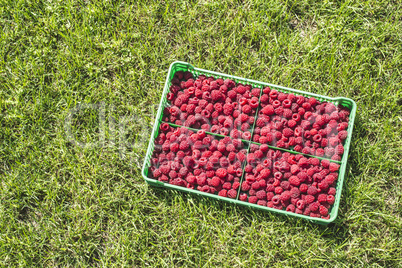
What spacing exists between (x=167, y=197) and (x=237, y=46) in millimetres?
1327

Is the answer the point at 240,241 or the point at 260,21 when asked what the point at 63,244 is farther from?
the point at 260,21

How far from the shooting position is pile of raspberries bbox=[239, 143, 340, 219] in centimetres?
250

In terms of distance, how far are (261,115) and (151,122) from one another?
861 millimetres

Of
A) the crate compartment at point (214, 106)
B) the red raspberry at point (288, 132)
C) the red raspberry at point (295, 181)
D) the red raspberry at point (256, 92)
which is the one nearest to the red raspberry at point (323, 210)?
the red raspberry at point (295, 181)

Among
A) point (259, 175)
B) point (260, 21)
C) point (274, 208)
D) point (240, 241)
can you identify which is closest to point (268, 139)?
point (259, 175)

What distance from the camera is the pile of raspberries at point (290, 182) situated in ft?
8.21

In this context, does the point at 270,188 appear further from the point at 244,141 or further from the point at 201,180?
the point at 201,180

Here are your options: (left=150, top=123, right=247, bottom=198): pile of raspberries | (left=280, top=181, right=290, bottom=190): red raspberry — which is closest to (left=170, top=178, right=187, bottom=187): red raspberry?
(left=150, top=123, right=247, bottom=198): pile of raspberries

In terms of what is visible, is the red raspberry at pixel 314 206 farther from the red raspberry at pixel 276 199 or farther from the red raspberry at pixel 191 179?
the red raspberry at pixel 191 179

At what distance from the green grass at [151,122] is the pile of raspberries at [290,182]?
171 millimetres

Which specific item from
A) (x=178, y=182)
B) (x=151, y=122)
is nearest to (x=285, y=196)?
(x=178, y=182)

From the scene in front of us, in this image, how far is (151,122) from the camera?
285 centimetres

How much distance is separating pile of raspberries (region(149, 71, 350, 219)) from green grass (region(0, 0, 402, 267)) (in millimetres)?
190

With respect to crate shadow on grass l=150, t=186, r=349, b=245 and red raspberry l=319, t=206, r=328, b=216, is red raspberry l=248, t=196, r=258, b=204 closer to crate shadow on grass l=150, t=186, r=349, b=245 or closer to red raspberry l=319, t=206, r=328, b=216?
crate shadow on grass l=150, t=186, r=349, b=245
